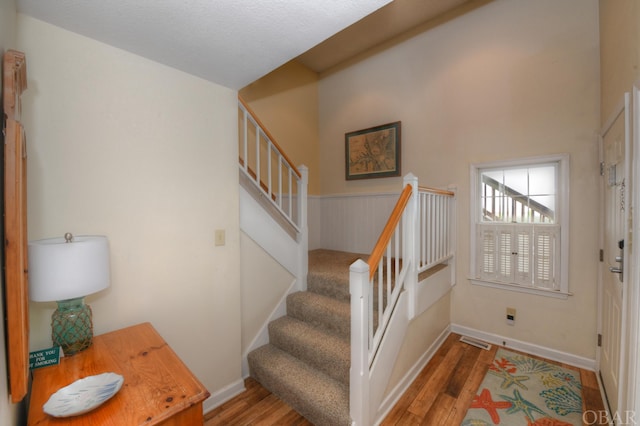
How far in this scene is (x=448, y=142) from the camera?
A: 297 centimetres

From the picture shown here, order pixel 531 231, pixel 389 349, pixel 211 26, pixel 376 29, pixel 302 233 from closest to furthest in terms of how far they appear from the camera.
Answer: pixel 211 26
pixel 389 349
pixel 531 231
pixel 302 233
pixel 376 29

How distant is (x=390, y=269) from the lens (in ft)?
5.65

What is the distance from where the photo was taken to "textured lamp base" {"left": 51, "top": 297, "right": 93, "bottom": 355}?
3.95 feet

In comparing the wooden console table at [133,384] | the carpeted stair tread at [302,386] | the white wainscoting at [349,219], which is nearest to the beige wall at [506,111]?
the white wainscoting at [349,219]

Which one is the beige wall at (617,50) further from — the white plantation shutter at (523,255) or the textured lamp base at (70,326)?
the textured lamp base at (70,326)

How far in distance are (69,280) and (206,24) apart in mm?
1319

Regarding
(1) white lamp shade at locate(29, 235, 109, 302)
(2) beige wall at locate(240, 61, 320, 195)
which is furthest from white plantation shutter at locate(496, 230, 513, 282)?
(1) white lamp shade at locate(29, 235, 109, 302)

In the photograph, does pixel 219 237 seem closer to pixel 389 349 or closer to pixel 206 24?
pixel 206 24

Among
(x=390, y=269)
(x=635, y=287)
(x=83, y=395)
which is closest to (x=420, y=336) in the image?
(x=390, y=269)

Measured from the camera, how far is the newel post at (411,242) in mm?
2051

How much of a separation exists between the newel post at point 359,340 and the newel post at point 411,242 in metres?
0.63

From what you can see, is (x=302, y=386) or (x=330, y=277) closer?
(x=302, y=386)

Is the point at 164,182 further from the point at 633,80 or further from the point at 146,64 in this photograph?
the point at 633,80

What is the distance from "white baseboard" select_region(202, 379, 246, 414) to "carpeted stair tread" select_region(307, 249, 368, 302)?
3.27ft
